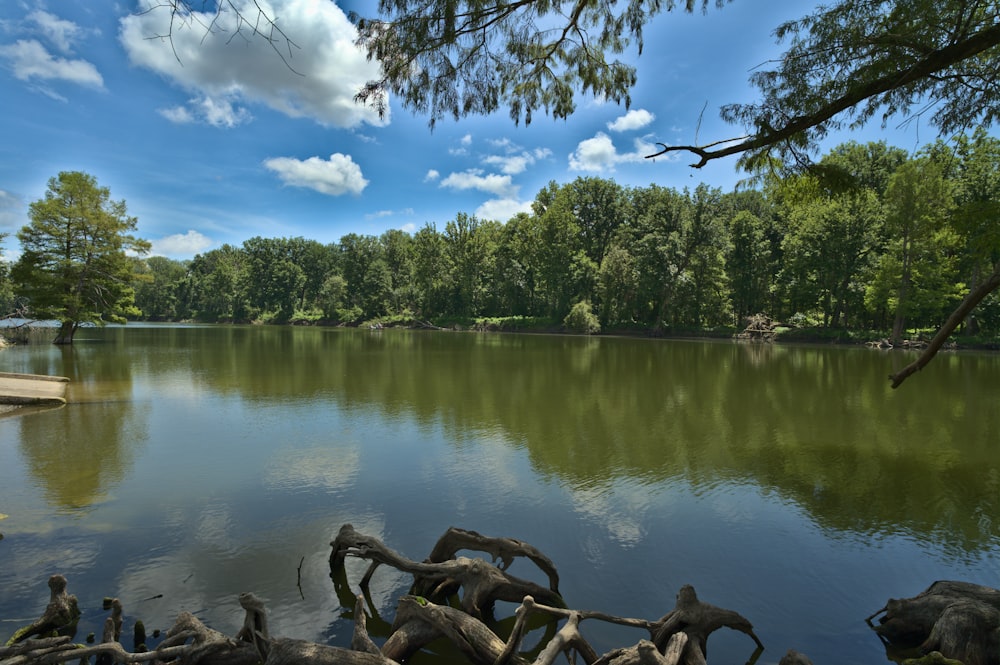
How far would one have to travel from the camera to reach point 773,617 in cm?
484

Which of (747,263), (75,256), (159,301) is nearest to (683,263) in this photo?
(747,263)

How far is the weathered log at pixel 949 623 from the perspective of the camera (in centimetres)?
368

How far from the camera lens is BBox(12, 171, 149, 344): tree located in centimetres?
2895

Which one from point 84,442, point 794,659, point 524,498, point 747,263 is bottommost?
point 524,498

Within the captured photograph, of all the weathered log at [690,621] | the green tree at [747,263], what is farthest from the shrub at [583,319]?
the weathered log at [690,621]

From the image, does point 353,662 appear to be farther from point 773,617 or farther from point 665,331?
point 665,331

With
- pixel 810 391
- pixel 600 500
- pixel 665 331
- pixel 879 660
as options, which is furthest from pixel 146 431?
pixel 665 331

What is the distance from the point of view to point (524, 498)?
774cm

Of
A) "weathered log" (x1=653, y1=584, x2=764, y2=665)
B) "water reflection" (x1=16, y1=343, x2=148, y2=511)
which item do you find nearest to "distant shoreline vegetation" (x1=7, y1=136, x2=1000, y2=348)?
"weathered log" (x1=653, y1=584, x2=764, y2=665)

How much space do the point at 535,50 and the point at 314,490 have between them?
662cm

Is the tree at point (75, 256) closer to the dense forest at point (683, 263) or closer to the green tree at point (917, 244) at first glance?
the dense forest at point (683, 263)

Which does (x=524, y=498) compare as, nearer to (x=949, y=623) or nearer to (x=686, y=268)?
(x=949, y=623)

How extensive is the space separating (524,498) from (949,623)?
4780mm

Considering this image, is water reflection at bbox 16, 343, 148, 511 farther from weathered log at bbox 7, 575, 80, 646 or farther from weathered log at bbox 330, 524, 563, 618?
weathered log at bbox 330, 524, 563, 618
